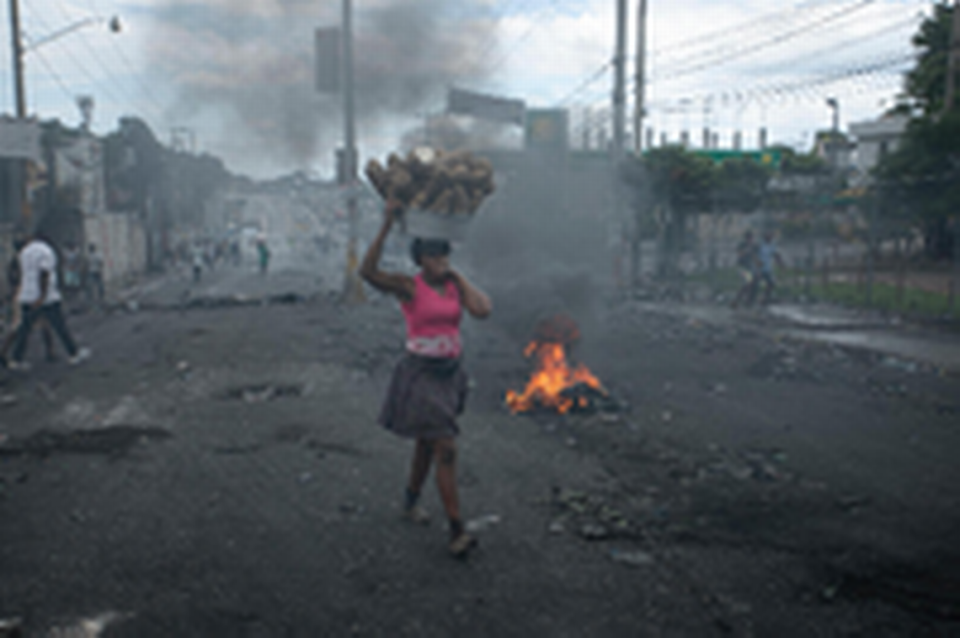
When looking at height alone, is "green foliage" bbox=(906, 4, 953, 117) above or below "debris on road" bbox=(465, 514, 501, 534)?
above

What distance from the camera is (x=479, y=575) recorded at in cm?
397

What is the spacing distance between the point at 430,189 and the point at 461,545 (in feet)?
6.64

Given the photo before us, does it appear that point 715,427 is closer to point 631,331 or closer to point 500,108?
point 631,331

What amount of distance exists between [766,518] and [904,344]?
8.77 meters

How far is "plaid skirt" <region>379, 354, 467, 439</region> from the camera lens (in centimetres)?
432

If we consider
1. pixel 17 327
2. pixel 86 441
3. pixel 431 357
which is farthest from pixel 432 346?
pixel 17 327

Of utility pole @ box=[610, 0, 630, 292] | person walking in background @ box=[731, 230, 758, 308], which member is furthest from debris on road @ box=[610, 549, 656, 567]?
utility pole @ box=[610, 0, 630, 292]

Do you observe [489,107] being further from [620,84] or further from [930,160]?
[930,160]

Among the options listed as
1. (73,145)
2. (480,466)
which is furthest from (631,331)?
(73,145)

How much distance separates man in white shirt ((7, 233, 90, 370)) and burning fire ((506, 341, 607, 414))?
6.36 metres

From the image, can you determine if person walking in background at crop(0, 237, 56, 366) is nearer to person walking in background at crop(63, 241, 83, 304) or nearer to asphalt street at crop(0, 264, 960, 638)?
asphalt street at crop(0, 264, 960, 638)

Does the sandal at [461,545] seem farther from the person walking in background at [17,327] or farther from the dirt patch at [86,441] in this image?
the person walking in background at [17,327]

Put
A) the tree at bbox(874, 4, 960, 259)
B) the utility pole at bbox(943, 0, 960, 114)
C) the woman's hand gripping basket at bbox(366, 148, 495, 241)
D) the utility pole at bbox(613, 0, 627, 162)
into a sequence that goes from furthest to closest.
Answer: the utility pole at bbox(613, 0, 627, 162) → the utility pole at bbox(943, 0, 960, 114) → the tree at bbox(874, 4, 960, 259) → the woman's hand gripping basket at bbox(366, 148, 495, 241)

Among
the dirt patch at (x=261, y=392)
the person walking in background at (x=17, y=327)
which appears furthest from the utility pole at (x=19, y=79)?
the dirt patch at (x=261, y=392)
